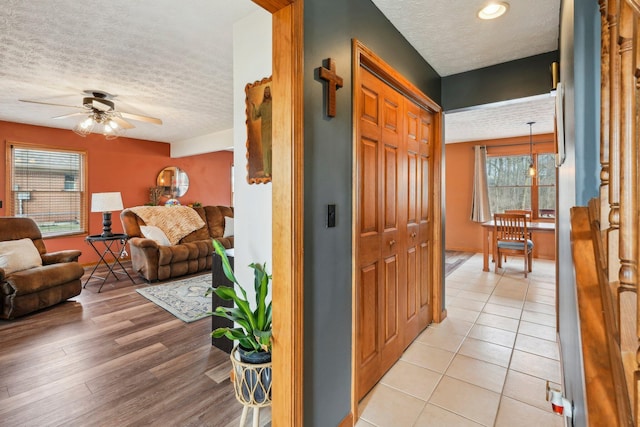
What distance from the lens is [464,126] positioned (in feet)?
17.1

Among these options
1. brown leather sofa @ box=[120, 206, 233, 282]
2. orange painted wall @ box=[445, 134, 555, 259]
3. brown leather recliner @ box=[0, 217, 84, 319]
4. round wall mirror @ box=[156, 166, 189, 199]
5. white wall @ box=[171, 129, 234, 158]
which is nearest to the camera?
brown leather recliner @ box=[0, 217, 84, 319]

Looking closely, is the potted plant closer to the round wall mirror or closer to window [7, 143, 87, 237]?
window [7, 143, 87, 237]

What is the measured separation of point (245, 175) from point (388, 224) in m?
1.07

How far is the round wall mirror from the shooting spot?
6.54 metres

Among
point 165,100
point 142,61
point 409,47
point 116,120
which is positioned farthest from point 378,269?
point 116,120

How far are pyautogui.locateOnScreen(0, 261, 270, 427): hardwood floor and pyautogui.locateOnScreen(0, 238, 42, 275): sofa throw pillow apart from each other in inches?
22.2

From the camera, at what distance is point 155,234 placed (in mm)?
4797

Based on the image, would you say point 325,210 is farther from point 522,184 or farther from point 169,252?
point 522,184

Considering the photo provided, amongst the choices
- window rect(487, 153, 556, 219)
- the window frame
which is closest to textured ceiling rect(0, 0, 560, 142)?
the window frame

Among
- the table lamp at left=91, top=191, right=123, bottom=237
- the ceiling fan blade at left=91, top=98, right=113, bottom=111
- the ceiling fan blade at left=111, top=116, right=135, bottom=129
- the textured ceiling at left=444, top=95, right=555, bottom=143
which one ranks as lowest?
the table lamp at left=91, top=191, right=123, bottom=237

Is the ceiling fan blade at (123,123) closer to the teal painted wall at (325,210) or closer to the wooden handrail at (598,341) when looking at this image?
the teal painted wall at (325,210)

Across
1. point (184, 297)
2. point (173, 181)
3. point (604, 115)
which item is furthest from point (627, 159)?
point (173, 181)

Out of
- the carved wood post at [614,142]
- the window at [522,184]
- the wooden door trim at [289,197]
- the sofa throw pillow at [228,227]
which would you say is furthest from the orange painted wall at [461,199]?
the carved wood post at [614,142]

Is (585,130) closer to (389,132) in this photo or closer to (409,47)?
(389,132)
